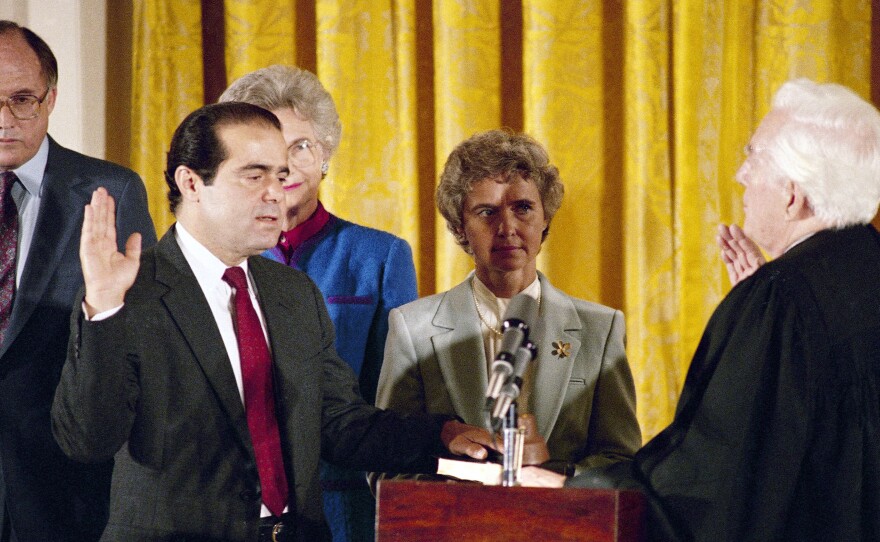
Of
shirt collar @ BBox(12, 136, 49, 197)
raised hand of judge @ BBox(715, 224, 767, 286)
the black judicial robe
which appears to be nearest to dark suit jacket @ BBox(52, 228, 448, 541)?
shirt collar @ BBox(12, 136, 49, 197)

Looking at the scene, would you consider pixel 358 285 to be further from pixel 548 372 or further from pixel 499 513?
pixel 499 513

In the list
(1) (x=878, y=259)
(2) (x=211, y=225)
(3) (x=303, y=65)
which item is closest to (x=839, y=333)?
(1) (x=878, y=259)

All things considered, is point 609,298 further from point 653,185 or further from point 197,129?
point 197,129

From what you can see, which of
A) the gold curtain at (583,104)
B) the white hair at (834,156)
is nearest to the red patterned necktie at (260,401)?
the white hair at (834,156)

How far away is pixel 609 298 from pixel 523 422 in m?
1.35

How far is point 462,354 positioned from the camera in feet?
9.24

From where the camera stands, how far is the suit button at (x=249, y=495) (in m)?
2.23

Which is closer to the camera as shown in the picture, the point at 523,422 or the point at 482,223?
the point at 523,422

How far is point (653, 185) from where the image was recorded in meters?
3.61

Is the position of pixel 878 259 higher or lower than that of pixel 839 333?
higher

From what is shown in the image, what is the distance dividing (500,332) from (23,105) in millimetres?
1306

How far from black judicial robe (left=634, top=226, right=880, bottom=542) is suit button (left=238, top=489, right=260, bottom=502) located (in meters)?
0.82

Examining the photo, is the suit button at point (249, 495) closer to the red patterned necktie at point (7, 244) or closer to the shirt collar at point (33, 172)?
the red patterned necktie at point (7, 244)

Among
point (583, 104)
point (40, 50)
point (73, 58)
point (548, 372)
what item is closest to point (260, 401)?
point (548, 372)
